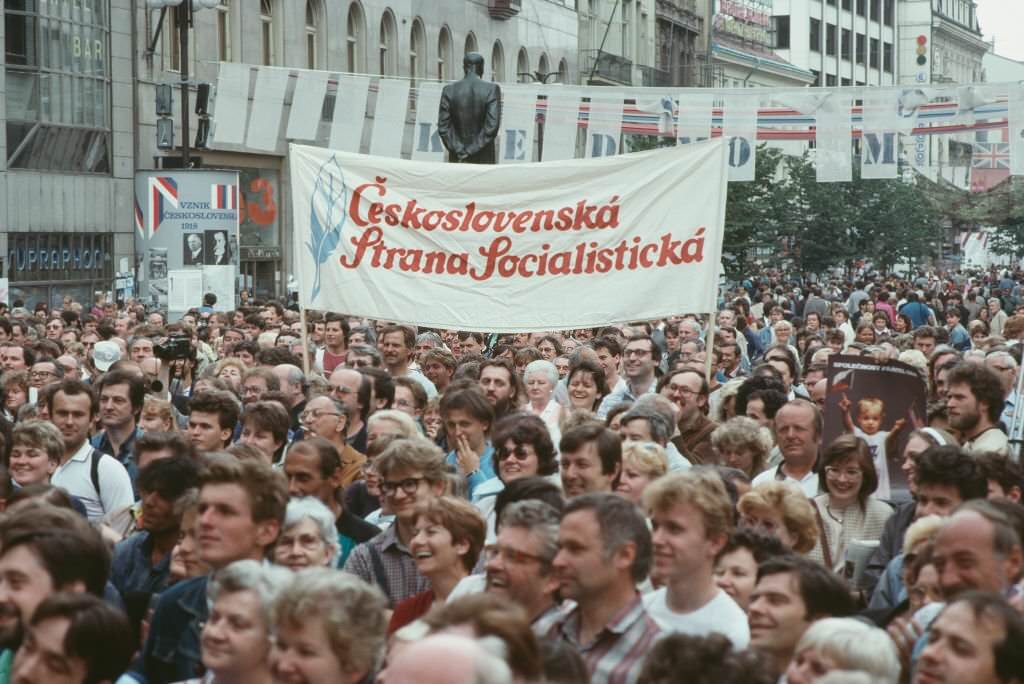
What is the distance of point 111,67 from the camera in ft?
125

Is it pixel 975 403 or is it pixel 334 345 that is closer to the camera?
pixel 975 403

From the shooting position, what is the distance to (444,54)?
173ft

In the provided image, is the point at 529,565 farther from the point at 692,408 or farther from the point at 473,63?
the point at 473,63

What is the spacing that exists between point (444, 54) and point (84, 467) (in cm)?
4425

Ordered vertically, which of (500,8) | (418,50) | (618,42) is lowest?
(418,50)

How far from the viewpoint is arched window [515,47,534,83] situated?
57781 mm

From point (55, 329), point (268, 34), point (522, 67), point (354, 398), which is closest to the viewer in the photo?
point (354, 398)

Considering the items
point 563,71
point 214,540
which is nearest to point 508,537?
point 214,540

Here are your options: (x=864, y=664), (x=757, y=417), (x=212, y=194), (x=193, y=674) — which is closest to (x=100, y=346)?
(x=757, y=417)

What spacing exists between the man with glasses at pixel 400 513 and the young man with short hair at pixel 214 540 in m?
0.79

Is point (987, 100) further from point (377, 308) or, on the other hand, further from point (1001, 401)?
point (1001, 401)

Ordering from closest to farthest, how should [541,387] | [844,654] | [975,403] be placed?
[844,654] → [975,403] → [541,387]

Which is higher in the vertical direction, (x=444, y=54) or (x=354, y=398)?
(x=444, y=54)

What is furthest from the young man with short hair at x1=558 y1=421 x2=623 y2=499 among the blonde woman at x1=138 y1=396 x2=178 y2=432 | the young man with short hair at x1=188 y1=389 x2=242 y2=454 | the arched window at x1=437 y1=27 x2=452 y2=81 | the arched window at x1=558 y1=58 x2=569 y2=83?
the arched window at x1=558 y1=58 x2=569 y2=83
